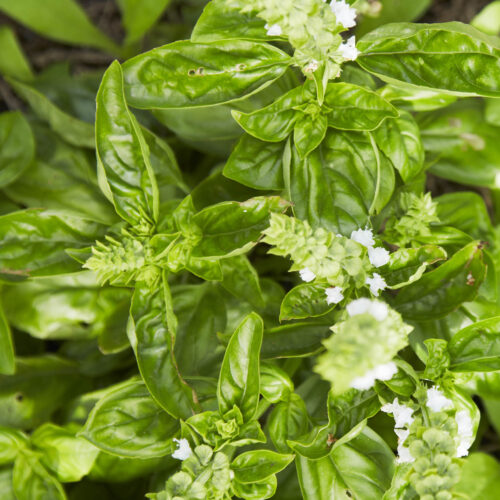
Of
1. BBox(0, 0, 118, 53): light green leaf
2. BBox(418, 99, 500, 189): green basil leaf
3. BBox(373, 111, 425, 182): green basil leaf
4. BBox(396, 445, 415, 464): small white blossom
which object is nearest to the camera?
BBox(396, 445, 415, 464): small white blossom

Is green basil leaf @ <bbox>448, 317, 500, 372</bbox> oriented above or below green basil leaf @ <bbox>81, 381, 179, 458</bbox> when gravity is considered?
above

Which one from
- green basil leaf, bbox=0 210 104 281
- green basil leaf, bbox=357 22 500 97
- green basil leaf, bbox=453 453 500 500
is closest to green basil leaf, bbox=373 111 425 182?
green basil leaf, bbox=357 22 500 97

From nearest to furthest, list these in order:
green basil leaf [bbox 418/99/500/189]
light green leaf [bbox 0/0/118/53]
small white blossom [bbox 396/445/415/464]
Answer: small white blossom [bbox 396/445/415/464] < green basil leaf [bbox 418/99/500/189] < light green leaf [bbox 0/0/118/53]

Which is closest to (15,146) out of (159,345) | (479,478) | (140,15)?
(140,15)

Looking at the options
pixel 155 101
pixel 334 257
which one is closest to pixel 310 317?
pixel 334 257

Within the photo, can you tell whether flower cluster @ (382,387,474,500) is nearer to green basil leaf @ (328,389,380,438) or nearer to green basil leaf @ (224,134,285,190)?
green basil leaf @ (328,389,380,438)

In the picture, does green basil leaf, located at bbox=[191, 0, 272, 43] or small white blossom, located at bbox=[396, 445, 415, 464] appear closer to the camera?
small white blossom, located at bbox=[396, 445, 415, 464]

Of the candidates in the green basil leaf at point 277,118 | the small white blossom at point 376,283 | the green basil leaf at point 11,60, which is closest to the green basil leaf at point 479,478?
the small white blossom at point 376,283

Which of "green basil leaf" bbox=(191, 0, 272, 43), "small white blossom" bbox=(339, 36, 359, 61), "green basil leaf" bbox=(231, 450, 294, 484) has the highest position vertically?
"green basil leaf" bbox=(191, 0, 272, 43)
